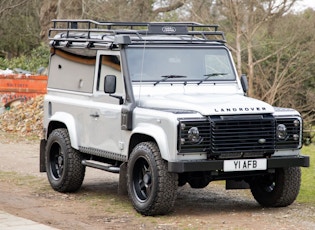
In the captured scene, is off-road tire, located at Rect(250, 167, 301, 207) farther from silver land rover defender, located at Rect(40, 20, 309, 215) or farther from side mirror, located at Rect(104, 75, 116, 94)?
side mirror, located at Rect(104, 75, 116, 94)

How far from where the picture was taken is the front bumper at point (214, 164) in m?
9.52

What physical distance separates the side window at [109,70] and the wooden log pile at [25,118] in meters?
9.74

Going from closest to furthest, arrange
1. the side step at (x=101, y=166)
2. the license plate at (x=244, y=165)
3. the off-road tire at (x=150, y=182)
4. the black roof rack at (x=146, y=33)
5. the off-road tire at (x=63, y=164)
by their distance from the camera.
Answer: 1. the off-road tire at (x=150, y=182)
2. the license plate at (x=244, y=165)
3. the side step at (x=101, y=166)
4. the black roof rack at (x=146, y=33)
5. the off-road tire at (x=63, y=164)

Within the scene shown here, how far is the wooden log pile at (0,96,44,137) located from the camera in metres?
21.6

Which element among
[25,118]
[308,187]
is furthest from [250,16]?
[308,187]

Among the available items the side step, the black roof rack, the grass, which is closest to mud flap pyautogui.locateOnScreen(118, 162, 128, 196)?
the side step

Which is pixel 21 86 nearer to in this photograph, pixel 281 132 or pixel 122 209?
pixel 122 209

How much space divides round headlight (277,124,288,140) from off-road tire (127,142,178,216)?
1.34m

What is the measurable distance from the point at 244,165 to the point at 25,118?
43.7ft

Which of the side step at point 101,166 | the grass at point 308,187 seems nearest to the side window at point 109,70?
the side step at point 101,166

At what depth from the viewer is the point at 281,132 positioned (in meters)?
10.2

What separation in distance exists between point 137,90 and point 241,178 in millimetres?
1663

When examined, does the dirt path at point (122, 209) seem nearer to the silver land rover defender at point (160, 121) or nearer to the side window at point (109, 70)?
the silver land rover defender at point (160, 121)

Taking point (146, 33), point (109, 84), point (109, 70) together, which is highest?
point (146, 33)
